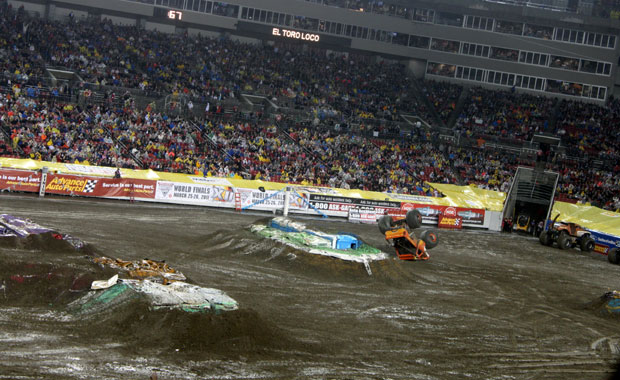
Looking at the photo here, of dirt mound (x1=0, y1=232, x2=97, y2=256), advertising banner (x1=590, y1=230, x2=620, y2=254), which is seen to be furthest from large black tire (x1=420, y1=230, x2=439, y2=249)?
advertising banner (x1=590, y1=230, x2=620, y2=254)

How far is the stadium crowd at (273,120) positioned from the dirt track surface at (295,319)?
11.7m

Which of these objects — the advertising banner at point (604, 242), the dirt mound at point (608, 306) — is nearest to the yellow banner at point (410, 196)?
the advertising banner at point (604, 242)

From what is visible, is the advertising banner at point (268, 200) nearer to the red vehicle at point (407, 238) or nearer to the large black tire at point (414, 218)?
the red vehicle at point (407, 238)

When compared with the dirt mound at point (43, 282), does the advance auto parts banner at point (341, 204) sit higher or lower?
higher

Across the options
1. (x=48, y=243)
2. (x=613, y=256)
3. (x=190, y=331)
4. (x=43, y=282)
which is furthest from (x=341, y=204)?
(x=190, y=331)

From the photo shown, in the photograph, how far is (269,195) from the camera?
36.0m

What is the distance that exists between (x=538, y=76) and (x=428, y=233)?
138 feet

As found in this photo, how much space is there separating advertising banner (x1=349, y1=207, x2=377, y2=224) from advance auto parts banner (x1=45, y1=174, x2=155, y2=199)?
11067mm

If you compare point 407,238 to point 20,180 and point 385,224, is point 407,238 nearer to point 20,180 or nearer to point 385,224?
point 385,224

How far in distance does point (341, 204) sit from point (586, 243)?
13.2 metres

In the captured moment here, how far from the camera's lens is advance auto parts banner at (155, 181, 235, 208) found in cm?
3403

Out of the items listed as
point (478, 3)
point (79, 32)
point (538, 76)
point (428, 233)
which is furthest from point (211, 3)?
point (428, 233)

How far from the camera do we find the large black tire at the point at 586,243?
3525cm

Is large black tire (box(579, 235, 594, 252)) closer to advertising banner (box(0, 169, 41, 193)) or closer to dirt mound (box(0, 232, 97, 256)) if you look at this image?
dirt mound (box(0, 232, 97, 256))
